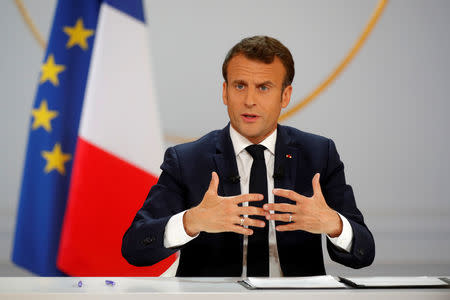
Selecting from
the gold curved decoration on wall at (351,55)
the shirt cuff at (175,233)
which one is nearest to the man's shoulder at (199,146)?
the shirt cuff at (175,233)

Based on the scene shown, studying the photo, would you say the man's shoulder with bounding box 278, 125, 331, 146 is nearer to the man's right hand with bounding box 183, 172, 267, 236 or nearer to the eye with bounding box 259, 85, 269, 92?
the eye with bounding box 259, 85, 269, 92

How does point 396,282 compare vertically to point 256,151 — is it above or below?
below

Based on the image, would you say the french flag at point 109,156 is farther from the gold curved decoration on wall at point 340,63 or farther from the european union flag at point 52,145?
the gold curved decoration on wall at point 340,63

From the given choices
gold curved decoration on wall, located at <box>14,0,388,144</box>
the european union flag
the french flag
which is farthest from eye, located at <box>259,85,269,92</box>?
gold curved decoration on wall, located at <box>14,0,388,144</box>

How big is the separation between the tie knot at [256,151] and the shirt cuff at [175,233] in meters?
0.40

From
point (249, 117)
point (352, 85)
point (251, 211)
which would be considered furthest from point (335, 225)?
point (352, 85)

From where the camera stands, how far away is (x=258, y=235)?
209 cm

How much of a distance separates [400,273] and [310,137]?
7.60ft

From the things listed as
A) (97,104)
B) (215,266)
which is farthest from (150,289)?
(97,104)

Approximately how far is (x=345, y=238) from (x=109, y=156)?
155 centimetres

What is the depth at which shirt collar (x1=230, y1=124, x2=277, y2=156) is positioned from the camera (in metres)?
2.19

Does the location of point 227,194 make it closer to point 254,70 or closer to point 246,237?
point 246,237

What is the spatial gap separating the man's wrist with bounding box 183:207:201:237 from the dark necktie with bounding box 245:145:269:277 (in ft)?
0.92

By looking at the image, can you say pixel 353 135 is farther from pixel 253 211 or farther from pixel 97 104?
pixel 253 211
